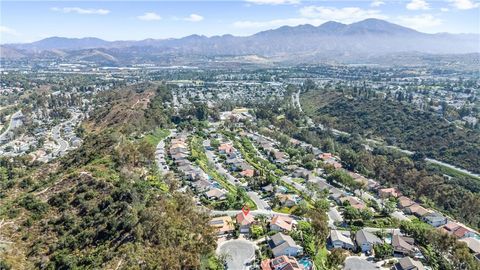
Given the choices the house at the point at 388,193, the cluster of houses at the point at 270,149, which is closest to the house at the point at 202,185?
the cluster of houses at the point at 270,149

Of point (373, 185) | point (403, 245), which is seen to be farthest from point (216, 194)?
point (373, 185)

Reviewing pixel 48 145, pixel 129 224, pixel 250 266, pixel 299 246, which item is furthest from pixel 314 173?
pixel 48 145

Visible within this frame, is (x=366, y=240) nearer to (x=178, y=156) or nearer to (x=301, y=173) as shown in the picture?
(x=301, y=173)

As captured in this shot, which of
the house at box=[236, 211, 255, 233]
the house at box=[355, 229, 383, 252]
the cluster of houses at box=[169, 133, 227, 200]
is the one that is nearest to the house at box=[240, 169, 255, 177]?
the cluster of houses at box=[169, 133, 227, 200]

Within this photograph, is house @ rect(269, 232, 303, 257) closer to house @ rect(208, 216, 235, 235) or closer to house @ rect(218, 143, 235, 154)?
house @ rect(208, 216, 235, 235)

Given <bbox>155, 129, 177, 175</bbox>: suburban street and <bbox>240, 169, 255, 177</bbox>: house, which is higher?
<bbox>155, 129, 177, 175</bbox>: suburban street

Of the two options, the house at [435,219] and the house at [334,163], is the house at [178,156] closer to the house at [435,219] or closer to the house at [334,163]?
the house at [334,163]
